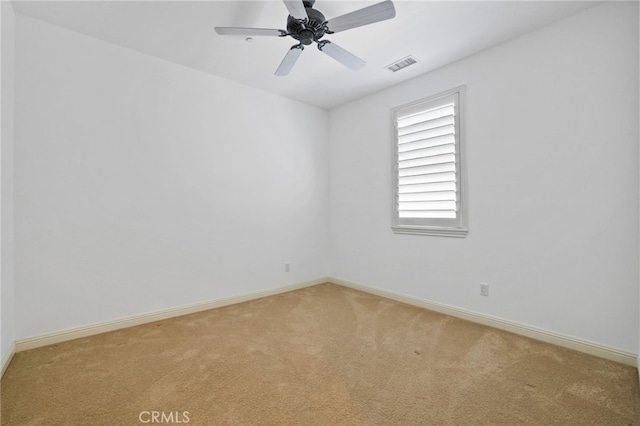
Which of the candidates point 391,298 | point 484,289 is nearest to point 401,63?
point 484,289

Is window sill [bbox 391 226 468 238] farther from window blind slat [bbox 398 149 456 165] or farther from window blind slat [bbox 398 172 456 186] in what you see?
window blind slat [bbox 398 149 456 165]

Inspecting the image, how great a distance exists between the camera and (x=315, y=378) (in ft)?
6.68

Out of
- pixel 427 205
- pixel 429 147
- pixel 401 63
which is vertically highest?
pixel 401 63

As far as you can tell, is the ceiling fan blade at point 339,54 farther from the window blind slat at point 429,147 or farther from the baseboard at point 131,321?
the baseboard at point 131,321

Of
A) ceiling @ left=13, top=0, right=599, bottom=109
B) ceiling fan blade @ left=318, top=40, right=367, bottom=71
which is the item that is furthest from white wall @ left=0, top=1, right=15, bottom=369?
ceiling fan blade @ left=318, top=40, right=367, bottom=71

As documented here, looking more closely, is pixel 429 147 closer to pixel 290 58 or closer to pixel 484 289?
pixel 484 289

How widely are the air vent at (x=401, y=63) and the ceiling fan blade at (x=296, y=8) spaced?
156 cm

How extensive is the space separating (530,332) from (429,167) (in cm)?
189

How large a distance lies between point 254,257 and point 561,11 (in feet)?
12.9

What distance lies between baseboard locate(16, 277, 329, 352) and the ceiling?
270 cm

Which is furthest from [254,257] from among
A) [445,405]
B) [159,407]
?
[445,405]

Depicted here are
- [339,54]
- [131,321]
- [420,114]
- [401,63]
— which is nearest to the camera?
[339,54]

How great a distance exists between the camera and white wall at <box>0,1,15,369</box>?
218 centimetres

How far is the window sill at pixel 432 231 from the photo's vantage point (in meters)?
3.21
